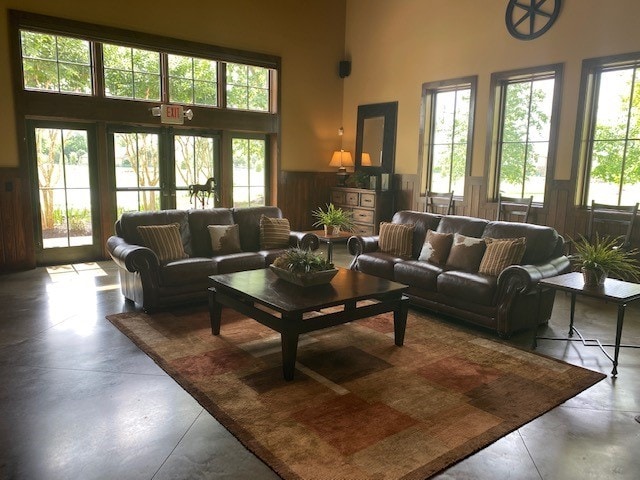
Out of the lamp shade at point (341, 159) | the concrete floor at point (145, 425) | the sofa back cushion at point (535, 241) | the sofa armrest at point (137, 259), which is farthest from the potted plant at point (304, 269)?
the lamp shade at point (341, 159)

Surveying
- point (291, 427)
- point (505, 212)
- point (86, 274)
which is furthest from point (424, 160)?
point (291, 427)

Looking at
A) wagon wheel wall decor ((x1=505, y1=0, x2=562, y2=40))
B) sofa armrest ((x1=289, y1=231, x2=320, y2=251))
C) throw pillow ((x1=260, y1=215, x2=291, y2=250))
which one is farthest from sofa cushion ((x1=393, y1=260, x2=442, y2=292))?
wagon wheel wall decor ((x1=505, y1=0, x2=562, y2=40))

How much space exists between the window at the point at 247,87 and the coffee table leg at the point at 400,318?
4.99 m

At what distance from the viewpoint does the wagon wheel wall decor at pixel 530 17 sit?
19.6 feet

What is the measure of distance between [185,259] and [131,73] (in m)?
3.32

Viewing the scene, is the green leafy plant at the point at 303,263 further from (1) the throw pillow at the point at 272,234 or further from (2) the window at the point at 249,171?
(2) the window at the point at 249,171

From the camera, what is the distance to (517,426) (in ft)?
8.95

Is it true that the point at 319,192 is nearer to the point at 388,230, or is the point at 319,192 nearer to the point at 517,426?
the point at 388,230

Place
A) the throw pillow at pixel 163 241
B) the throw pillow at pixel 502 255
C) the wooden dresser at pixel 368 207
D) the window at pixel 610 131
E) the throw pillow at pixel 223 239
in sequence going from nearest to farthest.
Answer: the throw pillow at pixel 502 255
the throw pillow at pixel 163 241
the throw pillow at pixel 223 239
the window at pixel 610 131
the wooden dresser at pixel 368 207

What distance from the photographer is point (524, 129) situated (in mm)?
6438

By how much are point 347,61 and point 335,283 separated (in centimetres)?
586

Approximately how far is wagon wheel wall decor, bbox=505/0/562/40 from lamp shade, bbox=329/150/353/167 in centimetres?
319

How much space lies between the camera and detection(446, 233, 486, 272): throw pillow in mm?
4621

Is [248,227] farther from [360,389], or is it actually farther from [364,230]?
[360,389]
